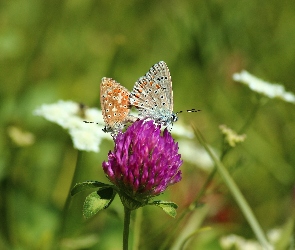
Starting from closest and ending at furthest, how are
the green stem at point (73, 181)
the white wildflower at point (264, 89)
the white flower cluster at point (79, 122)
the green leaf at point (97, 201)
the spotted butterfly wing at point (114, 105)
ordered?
the green leaf at point (97, 201) < the spotted butterfly wing at point (114, 105) < the green stem at point (73, 181) < the white flower cluster at point (79, 122) < the white wildflower at point (264, 89)

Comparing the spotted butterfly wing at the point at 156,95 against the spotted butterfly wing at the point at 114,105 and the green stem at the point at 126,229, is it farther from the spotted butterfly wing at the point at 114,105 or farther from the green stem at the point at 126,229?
the green stem at the point at 126,229

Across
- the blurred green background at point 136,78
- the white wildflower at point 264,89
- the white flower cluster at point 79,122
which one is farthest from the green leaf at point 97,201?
the white wildflower at point 264,89

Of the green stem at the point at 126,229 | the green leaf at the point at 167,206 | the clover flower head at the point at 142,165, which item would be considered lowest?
the green stem at the point at 126,229

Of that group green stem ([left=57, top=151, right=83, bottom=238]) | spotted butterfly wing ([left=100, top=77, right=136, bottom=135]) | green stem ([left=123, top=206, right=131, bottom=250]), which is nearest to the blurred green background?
green stem ([left=57, top=151, right=83, bottom=238])

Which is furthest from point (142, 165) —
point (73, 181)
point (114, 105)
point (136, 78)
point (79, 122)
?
point (136, 78)

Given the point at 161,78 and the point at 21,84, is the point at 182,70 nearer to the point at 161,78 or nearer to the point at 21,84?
the point at 21,84

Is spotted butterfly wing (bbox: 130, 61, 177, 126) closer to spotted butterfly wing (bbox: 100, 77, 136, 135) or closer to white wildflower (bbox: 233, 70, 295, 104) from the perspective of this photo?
spotted butterfly wing (bbox: 100, 77, 136, 135)

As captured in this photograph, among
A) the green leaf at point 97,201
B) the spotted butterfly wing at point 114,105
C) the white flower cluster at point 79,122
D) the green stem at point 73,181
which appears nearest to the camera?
the green leaf at point 97,201
